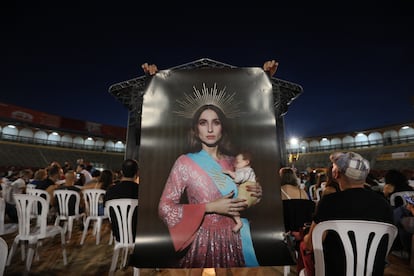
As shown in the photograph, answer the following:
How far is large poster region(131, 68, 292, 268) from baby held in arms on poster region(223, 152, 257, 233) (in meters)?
0.05

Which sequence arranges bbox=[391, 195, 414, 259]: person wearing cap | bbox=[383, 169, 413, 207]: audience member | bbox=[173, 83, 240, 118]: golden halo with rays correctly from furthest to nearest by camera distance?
bbox=[383, 169, 413, 207]: audience member < bbox=[391, 195, 414, 259]: person wearing cap < bbox=[173, 83, 240, 118]: golden halo with rays

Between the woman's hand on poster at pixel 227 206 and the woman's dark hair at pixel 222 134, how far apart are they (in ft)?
1.17

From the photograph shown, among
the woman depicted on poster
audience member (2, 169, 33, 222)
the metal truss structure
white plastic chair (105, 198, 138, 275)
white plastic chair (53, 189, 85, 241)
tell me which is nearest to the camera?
the woman depicted on poster

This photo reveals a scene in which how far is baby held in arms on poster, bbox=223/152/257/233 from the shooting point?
1507 millimetres

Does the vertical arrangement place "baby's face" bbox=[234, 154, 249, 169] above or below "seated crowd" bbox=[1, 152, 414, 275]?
above

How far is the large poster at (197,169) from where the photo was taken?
4.62 ft

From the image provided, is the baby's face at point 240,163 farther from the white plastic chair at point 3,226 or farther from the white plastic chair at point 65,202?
the white plastic chair at point 65,202

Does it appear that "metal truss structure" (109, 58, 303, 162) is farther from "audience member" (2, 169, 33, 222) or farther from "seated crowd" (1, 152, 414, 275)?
"seated crowd" (1, 152, 414, 275)

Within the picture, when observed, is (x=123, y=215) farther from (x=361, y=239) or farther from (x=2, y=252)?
(x=361, y=239)

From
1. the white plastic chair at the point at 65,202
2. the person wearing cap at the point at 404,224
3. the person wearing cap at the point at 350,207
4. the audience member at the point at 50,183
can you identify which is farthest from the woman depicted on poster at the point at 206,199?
the audience member at the point at 50,183

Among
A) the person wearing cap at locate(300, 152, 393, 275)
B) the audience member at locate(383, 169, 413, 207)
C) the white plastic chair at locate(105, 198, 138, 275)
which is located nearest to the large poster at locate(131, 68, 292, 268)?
the person wearing cap at locate(300, 152, 393, 275)

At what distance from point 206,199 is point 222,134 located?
0.52 meters

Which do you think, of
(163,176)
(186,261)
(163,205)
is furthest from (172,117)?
(186,261)

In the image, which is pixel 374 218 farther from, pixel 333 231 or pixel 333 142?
pixel 333 142
